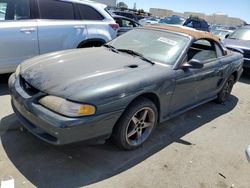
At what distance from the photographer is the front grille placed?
10.1ft

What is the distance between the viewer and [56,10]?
5402mm

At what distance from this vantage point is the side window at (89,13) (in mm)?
5805

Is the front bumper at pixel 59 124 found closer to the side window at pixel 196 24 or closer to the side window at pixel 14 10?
the side window at pixel 14 10

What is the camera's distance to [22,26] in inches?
190

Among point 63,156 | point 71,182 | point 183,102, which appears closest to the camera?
point 71,182

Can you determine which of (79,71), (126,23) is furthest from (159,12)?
(79,71)

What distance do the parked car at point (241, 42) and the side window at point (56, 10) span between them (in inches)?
189

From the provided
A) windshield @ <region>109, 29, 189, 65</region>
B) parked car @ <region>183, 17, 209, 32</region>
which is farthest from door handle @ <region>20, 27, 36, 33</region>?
parked car @ <region>183, 17, 209, 32</region>

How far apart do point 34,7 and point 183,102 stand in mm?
3252

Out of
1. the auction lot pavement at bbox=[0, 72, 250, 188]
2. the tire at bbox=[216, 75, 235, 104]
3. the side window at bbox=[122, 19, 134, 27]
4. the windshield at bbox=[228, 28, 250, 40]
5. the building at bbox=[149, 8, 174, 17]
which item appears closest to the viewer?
the auction lot pavement at bbox=[0, 72, 250, 188]

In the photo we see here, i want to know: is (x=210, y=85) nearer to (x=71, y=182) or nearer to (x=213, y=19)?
(x=71, y=182)

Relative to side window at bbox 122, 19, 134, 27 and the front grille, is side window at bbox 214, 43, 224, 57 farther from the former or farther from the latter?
side window at bbox 122, 19, 134, 27

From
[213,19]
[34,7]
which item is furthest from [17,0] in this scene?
[213,19]

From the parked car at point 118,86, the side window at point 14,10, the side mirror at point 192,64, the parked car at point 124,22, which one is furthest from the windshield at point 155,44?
the parked car at point 124,22
